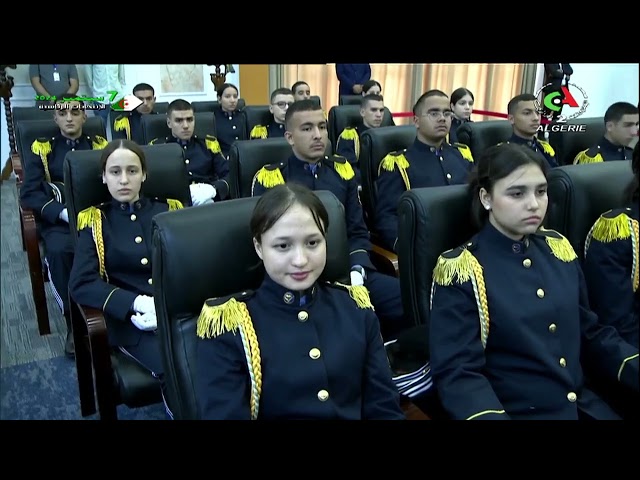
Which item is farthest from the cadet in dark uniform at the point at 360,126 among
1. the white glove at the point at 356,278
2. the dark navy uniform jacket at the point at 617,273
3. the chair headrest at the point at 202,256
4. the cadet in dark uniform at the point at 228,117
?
the chair headrest at the point at 202,256

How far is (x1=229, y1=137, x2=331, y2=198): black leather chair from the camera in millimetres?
2295

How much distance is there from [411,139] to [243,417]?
1966 millimetres

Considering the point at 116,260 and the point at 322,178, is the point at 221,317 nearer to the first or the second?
the point at 116,260

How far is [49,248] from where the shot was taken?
2.33 metres

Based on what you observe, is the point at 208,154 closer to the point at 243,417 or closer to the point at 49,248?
the point at 49,248

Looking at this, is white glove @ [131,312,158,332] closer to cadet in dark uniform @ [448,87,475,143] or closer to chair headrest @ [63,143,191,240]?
chair headrest @ [63,143,191,240]

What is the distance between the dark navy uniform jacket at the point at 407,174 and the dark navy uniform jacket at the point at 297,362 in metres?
1.07

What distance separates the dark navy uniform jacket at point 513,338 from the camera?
114cm

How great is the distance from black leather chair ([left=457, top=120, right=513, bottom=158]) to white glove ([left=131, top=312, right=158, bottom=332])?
206cm

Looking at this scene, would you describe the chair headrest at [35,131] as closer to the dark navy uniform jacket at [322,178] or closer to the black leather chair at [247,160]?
the black leather chair at [247,160]

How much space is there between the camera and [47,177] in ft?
8.84
